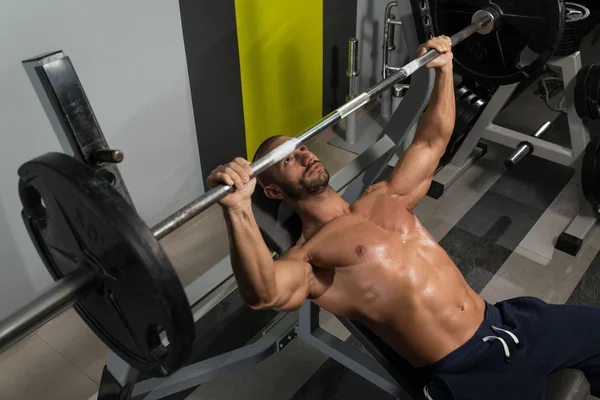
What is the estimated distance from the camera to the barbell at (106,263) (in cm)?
73

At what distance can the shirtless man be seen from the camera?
1331 millimetres

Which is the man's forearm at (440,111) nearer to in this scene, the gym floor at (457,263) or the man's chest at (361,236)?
the man's chest at (361,236)

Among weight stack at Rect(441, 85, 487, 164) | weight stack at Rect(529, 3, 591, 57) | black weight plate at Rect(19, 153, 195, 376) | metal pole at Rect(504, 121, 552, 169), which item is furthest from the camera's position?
weight stack at Rect(441, 85, 487, 164)

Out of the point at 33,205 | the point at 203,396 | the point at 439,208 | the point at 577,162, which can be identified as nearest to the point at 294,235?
the point at 203,396

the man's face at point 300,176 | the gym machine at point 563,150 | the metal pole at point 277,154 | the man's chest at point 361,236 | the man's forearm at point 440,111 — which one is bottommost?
the gym machine at point 563,150

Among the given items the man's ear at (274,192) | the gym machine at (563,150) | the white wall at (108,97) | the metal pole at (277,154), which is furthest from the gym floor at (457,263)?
the metal pole at (277,154)

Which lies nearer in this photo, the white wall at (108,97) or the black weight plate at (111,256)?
the black weight plate at (111,256)

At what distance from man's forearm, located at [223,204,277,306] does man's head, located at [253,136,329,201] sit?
14.8 inches

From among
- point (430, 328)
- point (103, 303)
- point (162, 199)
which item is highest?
point (103, 303)

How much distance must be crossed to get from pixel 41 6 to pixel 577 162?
6.70 feet

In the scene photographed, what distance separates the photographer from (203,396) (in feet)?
5.70

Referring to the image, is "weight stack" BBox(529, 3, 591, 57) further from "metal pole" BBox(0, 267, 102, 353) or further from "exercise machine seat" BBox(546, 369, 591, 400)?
"metal pole" BBox(0, 267, 102, 353)

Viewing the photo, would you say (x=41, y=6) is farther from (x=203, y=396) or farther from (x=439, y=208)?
(x=439, y=208)

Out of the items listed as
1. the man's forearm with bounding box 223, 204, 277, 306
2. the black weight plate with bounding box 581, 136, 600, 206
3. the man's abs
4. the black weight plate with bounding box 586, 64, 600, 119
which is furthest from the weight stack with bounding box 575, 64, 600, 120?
the man's forearm with bounding box 223, 204, 277, 306
